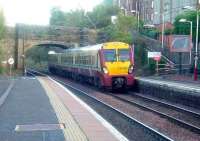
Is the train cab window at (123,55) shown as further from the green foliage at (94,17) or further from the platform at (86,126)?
the green foliage at (94,17)

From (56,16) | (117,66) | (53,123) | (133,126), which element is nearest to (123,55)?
(117,66)

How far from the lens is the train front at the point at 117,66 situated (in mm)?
35719

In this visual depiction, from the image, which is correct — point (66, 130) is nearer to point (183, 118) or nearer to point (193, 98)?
point (183, 118)

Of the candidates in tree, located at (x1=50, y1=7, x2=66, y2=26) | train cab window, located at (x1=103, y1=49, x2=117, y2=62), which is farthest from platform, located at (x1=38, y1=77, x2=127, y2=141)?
tree, located at (x1=50, y1=7, x2=66, y2=26)

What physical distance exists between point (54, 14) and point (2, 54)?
5921cm

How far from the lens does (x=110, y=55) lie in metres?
36.5

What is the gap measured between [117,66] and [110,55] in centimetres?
96

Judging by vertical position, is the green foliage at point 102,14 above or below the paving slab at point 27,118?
above

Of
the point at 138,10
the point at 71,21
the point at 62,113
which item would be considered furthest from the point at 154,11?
the point at 62,113

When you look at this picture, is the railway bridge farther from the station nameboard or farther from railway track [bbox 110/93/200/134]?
railway track [bbox 110/93/200/134]

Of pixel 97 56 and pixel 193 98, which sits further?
pixel 97 56

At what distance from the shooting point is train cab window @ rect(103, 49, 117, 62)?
36344 millimetres

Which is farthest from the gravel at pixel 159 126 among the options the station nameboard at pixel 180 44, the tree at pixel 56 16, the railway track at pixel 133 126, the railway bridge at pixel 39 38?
the tree at pixel 56 16

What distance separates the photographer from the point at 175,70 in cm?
6016
